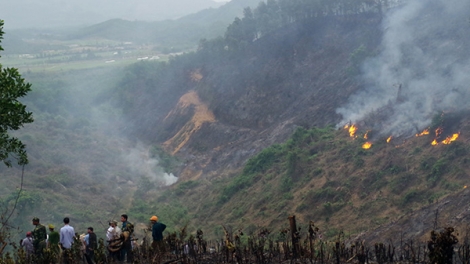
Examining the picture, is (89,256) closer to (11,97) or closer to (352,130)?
(11,97)

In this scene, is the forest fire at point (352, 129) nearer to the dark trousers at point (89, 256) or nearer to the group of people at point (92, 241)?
the group of people at point (92, 241)

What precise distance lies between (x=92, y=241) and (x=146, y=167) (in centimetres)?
2709

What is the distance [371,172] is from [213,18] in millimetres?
116046

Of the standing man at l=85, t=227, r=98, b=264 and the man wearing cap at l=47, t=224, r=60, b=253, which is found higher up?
the man wearing cap at l=47, t=224, r=60, b=253

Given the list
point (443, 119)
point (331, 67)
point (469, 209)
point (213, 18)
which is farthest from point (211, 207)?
point (213, 18)

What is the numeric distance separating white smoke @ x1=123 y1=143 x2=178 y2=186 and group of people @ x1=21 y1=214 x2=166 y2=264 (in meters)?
23.9

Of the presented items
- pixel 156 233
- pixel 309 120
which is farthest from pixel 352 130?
pixel 156 233

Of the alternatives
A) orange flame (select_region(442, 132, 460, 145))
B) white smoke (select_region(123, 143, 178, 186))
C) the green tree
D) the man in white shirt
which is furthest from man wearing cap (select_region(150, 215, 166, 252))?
white smoke (select_region(123, 143, 178, 186))

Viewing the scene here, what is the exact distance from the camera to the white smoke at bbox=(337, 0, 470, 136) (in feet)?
85.9

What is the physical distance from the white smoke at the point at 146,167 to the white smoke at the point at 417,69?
1317cm

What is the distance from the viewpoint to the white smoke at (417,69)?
26188 mm

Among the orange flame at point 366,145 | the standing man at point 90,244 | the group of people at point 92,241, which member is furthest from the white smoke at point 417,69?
the standing man at point 90,244

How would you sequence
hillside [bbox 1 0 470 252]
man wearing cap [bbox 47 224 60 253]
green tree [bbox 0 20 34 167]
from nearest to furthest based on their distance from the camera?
1. green tree [bbox 0 20 34 167]
2. man wearing cap [bbox 47 224 60 253]
3. hillside [bbox 1 0 470 252]

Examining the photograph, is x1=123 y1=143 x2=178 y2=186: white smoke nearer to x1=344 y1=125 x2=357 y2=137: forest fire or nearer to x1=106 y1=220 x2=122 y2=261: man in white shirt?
x1=344 y1=125 x2=357 y2=137: forest fire
